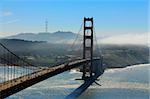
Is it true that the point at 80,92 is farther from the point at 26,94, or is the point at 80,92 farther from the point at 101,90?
the point at 26,94

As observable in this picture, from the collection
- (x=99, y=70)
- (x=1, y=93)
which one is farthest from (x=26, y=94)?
(x=99, y=70)

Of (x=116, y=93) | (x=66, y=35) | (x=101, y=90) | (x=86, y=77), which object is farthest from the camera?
(x=66, y=35)

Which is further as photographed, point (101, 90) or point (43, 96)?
point (101, 90)

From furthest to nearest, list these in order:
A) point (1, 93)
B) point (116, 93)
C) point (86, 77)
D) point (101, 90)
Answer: point (86, 77) < point (101, 90) < point (116, 93) < point (1, 93)

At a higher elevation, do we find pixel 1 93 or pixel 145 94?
pixel 1 93

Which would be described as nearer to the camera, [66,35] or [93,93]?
[93,93]

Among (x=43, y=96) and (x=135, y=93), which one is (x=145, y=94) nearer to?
(x=135, y=93)

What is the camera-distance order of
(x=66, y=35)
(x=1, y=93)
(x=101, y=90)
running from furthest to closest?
(x=66, y=35) < (x=101, y=90) < (x=1, y=93)

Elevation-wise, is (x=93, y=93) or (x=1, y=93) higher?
(x=1, y=93)

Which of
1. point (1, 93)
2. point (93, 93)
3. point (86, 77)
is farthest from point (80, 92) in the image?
point (1, 93)
